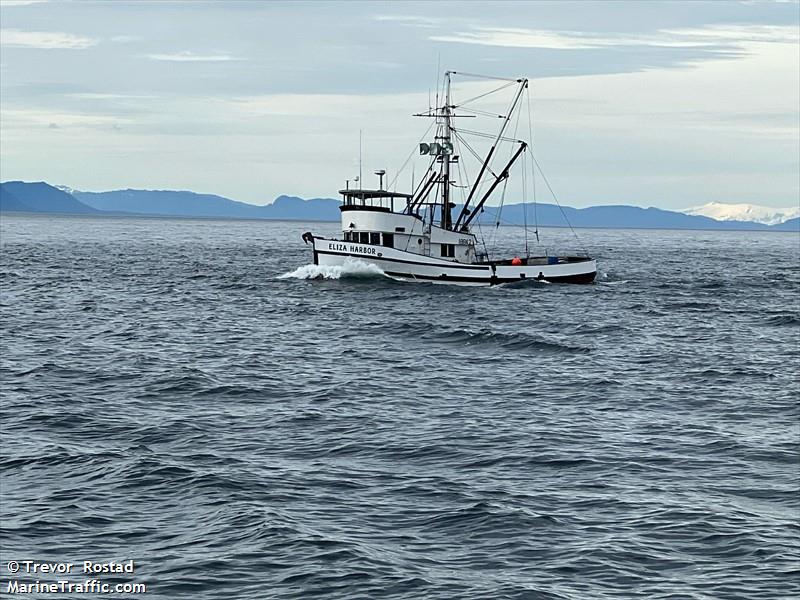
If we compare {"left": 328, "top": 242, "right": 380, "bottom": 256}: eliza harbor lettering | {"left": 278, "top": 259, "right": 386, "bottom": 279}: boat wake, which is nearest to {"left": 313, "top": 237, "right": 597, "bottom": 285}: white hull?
{"left": 328, "top": 242, "right": 380, "bottom": 256}: eliza harbor lettering

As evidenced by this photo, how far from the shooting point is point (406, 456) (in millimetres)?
24344

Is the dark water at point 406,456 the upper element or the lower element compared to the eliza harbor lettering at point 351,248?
lower

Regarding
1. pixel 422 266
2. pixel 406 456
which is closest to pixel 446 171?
pixel 422 266

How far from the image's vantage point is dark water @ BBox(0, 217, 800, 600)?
17.3 metres

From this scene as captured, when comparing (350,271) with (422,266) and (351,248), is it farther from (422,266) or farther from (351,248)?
(422,266)

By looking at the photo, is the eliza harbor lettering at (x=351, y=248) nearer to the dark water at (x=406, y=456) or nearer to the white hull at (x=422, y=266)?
the white hull at (x=422, y=266)

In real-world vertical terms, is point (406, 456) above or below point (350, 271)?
below

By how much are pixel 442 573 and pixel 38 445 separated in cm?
1211

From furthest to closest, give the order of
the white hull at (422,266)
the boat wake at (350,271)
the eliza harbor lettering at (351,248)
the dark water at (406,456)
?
the boat wake at (350,271)
the eliza harbor lettering at (351,248)
the white hull at (422,266)
the dark water at (406,456)

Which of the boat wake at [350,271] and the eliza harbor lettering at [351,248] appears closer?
the eliza harbor lettering at [351,248]

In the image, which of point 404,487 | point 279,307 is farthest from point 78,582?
point 279,307

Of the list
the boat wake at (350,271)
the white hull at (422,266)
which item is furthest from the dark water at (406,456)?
the boat wake at (350,271)

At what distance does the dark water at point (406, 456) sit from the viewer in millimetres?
17281

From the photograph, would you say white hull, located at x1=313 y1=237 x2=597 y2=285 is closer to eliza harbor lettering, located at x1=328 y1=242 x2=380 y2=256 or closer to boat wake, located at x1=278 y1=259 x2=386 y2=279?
eliza harbor lettering, located at x1=328 y1=242 x2=380 y2=256
